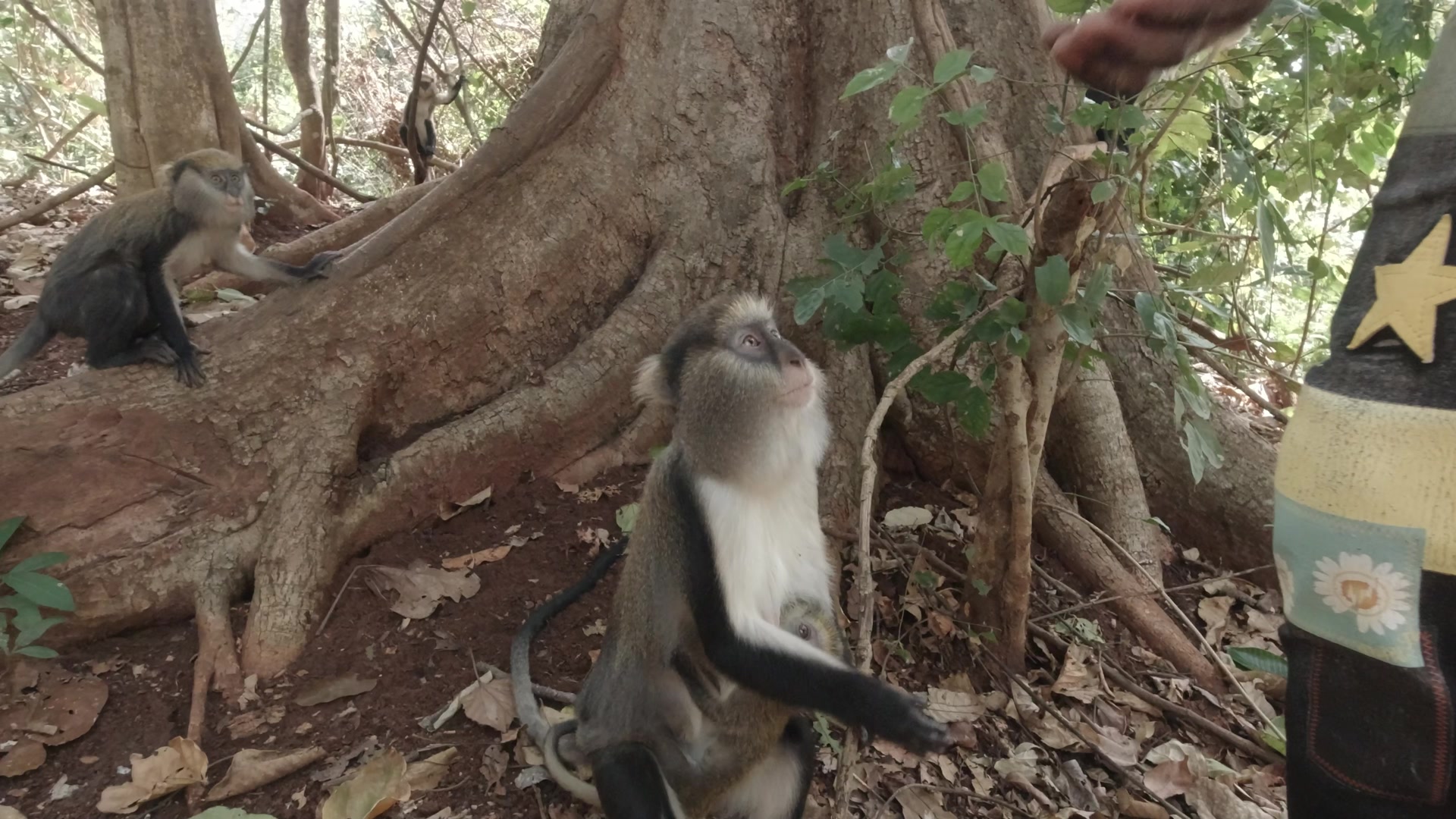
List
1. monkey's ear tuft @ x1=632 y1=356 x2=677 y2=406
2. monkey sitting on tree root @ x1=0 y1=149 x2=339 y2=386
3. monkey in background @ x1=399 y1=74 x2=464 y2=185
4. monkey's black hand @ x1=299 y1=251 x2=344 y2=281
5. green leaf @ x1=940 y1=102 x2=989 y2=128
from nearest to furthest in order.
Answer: green leaf @ x1=940 y1=102 x2=989 y2=128, monkey's ear tuft @ x1=632 y1=356 x2=677 y2=406, monkey sitting on tree root @ x1=0 y1=149 x2=339 y2=386, monkey's black hand @ x1=299 y1=251 x2=344 y2=281, monkey in background @ x1=399 y1=74 x2=464 y2=185

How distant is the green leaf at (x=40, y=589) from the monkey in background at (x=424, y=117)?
564cm

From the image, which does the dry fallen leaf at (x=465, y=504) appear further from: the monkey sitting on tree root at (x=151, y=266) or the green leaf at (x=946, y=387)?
the green leaf at (x=946, y=387)

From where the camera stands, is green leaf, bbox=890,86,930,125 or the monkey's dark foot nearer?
green leaf, bbox=890,86,930,125

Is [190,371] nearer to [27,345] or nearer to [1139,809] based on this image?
[27,345]

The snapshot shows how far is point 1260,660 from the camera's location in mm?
2814

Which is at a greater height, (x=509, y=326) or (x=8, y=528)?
(x=509, y=326)

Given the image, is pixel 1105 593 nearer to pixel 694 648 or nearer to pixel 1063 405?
pixel 1063 405

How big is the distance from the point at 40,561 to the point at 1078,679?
11.4 ft

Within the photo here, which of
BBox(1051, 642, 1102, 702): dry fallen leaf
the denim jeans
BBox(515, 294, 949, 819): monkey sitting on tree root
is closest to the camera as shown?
the denim jeans

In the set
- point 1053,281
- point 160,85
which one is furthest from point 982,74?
point 160,85

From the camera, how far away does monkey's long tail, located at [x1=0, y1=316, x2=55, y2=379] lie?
3758 millimetres

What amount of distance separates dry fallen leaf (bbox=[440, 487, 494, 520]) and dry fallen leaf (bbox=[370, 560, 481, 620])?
0.23 meters

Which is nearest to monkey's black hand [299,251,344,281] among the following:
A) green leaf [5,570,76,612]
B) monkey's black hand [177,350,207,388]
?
monkey's black hand [177,350,207,388]

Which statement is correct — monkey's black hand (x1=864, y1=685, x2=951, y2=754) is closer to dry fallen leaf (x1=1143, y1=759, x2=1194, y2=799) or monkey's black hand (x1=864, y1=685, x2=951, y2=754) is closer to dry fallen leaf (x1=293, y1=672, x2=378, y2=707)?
dry fallen leaf (x1=1143, y1=759, x2=1194, y2=799)
